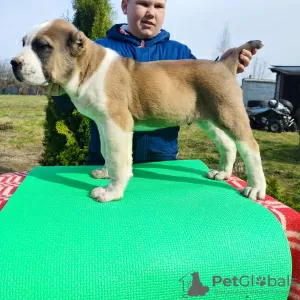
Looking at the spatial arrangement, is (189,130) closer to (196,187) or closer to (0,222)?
(196,187)

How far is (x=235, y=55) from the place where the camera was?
243cm

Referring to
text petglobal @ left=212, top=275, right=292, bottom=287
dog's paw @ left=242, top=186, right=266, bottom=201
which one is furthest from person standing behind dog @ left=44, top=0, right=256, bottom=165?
text petglobal @ left=212, top=275, right=292, bottom=287

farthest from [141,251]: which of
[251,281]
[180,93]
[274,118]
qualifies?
[274,118]

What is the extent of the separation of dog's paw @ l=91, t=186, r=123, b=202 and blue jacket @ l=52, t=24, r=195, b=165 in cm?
102

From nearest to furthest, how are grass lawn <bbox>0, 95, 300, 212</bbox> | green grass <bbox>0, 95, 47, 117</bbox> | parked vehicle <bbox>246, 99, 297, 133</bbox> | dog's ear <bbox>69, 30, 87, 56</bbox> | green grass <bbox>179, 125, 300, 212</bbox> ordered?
dog's ear <bbox>69, 30, 87, 56</bbox>, green grass <bbox>179, 125, 300, 212</bbox>, grass lawn <bbox>0, 95, 300, 212</bbox>, parked vehicle <bbox>246, 99, 297, 133</bbox>, green grass <bbox>0, 95, 47, 117</bbox>

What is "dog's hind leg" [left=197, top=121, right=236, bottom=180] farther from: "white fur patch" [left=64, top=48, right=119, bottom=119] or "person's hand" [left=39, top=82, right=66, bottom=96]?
"person's hand" [left=39, top=82, right=66, bottom=96]

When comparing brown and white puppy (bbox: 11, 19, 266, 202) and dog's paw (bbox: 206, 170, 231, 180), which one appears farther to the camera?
dog's paw (bbox: 206, 170, 231, 180)

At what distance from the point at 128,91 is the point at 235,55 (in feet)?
2.64

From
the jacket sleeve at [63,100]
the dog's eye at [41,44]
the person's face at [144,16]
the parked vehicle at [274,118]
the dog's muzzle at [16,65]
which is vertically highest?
the person's face at [144,16]

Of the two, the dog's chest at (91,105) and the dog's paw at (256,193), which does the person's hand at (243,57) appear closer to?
the dog's paw at (256,193)

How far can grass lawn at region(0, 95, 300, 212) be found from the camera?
21.9 feet

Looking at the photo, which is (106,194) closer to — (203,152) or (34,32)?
(34,32)

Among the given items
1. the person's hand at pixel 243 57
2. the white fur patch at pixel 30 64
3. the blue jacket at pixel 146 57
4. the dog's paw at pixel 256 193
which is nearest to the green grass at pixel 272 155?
the blue jacket at pixel 146 57

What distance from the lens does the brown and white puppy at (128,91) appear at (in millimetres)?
2039
